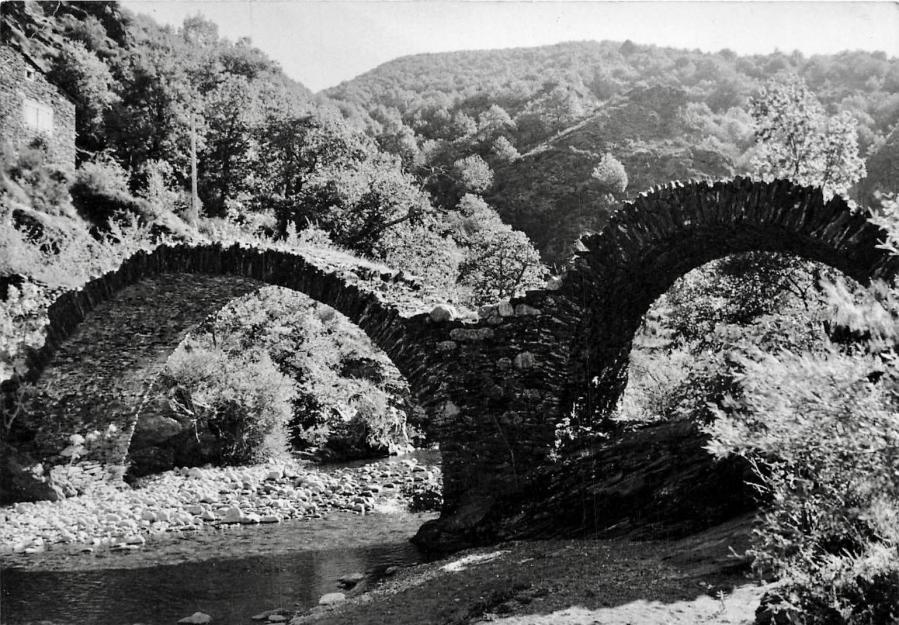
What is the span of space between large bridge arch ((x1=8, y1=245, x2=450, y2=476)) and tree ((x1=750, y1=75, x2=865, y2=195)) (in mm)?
8547

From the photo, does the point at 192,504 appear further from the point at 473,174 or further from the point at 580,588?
the point at 473,174

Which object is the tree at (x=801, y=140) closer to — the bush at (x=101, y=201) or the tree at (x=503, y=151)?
the bush at (x=101, y=201)

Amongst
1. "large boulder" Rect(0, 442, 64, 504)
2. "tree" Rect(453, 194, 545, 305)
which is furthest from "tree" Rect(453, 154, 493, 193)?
"large boulder" Rect(0, 442, 64, 504)

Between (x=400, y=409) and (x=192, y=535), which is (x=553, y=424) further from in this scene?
(x=400, y=409)

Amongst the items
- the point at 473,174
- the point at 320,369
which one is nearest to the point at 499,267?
the point at 320,369

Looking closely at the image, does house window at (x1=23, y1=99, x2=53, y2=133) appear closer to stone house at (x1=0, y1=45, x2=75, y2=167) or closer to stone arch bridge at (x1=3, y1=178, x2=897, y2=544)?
stone house at (x1=0, y1=45, x2=75, y2=167)

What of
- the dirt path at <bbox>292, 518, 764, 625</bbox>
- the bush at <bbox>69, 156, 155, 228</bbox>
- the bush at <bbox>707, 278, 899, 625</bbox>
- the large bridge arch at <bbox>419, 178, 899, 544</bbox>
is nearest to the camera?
the bush at <bbox>707, 278, 899, 625</bbox>

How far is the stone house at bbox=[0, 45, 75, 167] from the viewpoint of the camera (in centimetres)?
2281

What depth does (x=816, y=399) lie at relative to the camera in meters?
3.00

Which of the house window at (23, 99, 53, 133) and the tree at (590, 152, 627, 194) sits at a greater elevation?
the tree at (590, 152, 627, 194)

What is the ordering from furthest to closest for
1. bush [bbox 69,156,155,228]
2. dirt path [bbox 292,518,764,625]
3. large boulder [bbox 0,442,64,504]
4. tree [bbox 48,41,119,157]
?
tree [bbox 48,41,119,157] < bush [bbox 69,156,155,228] < large boulder [bbox 0,442,64,504] < dirt path [bbox 292,518,764,625]

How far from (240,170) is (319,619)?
28898 millimetres

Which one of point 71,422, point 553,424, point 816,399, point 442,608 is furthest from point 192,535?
point 816,399

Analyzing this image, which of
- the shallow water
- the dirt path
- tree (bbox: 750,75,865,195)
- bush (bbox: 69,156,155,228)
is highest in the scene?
bush (bbox: 69,156,155,228)
